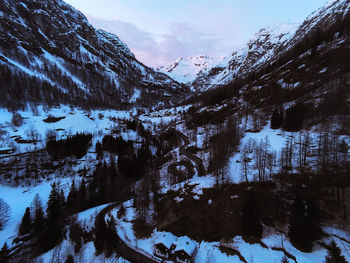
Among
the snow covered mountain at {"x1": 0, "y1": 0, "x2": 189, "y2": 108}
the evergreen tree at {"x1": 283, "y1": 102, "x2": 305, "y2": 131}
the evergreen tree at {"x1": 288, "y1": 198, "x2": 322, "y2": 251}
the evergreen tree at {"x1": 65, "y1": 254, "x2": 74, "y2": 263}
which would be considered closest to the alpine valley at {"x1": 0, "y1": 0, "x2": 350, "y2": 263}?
the evergreen tree at {"x1": 288, "y1": 198, "x2": 322, "y2": 251}

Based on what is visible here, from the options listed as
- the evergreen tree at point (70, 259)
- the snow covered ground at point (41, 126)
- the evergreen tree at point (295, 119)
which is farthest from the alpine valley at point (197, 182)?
the snow covered ground at point (41, 126)

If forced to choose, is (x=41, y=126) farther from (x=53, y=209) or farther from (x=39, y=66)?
(x=39, y=66)

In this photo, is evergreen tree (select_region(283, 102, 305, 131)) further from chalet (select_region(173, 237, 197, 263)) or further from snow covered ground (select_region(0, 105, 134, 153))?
snow covered ground (select_region(0, 105, 134, 153))

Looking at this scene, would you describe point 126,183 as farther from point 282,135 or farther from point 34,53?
point 34,53

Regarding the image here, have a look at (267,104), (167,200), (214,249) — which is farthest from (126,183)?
(267,104)

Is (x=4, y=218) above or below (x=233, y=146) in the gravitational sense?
below

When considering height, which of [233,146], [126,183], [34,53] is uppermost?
[34,53]

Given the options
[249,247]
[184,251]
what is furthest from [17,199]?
[249,247]
